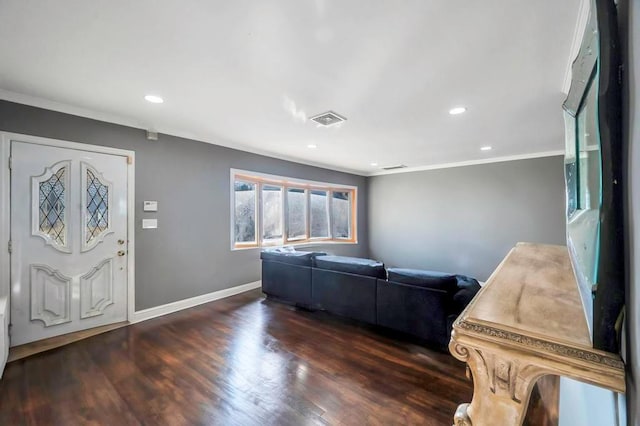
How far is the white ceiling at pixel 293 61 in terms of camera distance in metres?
1.57

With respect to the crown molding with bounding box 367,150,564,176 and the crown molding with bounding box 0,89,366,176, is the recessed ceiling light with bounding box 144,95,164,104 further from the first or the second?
the crown molding with bounding box 367,150,564,176

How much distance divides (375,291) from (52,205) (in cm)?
366

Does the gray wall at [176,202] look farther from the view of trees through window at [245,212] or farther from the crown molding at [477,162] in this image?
the crown molding at [477,162]

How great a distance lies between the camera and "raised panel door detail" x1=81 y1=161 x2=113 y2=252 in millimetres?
3123

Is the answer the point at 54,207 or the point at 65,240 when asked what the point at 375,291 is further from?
the point at 54,207

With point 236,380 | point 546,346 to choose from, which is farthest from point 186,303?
point 546,346

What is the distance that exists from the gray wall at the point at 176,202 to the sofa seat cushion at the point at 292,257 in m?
0.78

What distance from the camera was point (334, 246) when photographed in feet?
22.2

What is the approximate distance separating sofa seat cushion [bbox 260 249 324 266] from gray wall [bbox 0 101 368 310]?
2.56 ft

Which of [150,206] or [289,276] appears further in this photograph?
[289,276]

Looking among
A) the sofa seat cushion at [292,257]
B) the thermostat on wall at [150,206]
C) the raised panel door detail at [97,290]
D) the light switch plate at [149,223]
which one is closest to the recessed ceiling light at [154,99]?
the thermostat on wall at [150,206]

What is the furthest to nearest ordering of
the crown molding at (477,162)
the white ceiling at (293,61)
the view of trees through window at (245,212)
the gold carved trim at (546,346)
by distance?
the crown molding at (477,162) → the view of trees through window at (245,212) → the white ceiling at (293,61) → the gold carved trim at (546,346)

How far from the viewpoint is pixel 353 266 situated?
3.33 metres

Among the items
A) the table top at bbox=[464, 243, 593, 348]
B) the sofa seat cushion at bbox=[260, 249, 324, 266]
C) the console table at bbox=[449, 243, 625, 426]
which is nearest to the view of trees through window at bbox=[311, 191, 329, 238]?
the sofa seat cushion at bbox=[260, 249, 324, 266]
